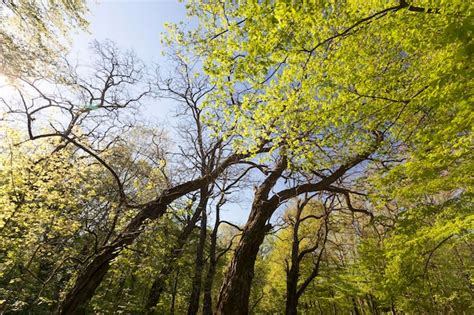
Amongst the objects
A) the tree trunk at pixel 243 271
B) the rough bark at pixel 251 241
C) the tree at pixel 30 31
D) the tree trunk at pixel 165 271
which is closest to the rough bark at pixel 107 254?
the tree trunk at pixel 165 271

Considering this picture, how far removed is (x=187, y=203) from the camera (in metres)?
6.28

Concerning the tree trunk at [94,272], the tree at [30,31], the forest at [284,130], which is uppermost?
the tree at [30,31]

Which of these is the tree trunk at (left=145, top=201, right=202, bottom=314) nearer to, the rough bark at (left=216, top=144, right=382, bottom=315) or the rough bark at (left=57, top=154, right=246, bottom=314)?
the rough bark at (left=57, top=154, right=246, bottom=314)

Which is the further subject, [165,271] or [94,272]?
[165,271]

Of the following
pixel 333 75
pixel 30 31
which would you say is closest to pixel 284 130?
pixel 333 75

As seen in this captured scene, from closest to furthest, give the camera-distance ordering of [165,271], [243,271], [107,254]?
1. [243,271]
2. [107,254]
3. [165,271]

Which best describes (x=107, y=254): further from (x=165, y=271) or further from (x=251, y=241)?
(x=251, y=241)

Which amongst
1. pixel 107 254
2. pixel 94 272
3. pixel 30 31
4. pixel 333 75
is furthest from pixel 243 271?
pixel 30 31

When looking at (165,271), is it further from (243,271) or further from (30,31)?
(30,31)

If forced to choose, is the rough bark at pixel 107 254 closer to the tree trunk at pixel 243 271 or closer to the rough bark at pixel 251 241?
the rough bark at pixel 251 241

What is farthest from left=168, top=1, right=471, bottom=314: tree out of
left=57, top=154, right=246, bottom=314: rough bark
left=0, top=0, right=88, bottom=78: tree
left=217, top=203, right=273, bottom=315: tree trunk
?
left=0, top=0, right=88, bottom=78: tree

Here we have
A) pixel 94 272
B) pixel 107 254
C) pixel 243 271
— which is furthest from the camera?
pixel 107 254

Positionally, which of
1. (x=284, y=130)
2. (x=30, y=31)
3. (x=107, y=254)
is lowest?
(x=107, y=254)

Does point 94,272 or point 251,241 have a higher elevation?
point 251,241
